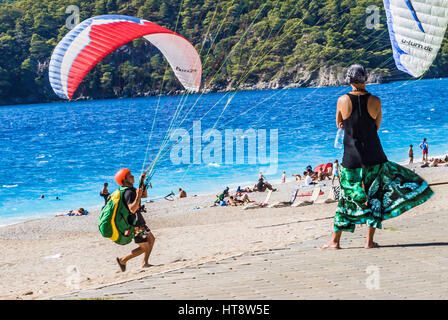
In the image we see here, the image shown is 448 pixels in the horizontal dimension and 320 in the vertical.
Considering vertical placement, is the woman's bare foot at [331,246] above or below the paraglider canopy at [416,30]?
below

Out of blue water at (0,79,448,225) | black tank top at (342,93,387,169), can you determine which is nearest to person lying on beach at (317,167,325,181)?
blue water at (0,79,448,225)

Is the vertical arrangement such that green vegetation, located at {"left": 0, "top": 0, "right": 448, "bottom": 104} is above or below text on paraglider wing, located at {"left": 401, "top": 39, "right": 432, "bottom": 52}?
below

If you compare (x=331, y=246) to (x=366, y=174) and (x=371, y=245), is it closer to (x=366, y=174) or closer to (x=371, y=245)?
(x=371, y=245)

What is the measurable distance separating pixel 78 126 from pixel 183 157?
1617 inches

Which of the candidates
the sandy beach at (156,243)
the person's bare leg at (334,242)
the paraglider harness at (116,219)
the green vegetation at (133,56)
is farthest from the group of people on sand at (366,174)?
the green vegetation at (133,56)

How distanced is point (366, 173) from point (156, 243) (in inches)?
299

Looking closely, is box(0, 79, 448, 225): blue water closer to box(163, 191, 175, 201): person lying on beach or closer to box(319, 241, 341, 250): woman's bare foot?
box(163, 191, 175, 201): person lying on beach

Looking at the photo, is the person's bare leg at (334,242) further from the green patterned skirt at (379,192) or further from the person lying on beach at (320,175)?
the person lying on beach at (320,175)

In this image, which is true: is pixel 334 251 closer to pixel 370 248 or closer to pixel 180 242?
pixel 370 248

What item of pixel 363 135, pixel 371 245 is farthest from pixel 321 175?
pixel 363 135

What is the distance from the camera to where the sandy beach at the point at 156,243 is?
8.87 metres

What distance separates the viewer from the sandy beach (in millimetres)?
8867

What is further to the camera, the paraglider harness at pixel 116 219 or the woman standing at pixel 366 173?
the paraglider harness at pixel 116 219

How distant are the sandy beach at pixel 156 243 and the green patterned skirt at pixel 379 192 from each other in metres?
1.89
